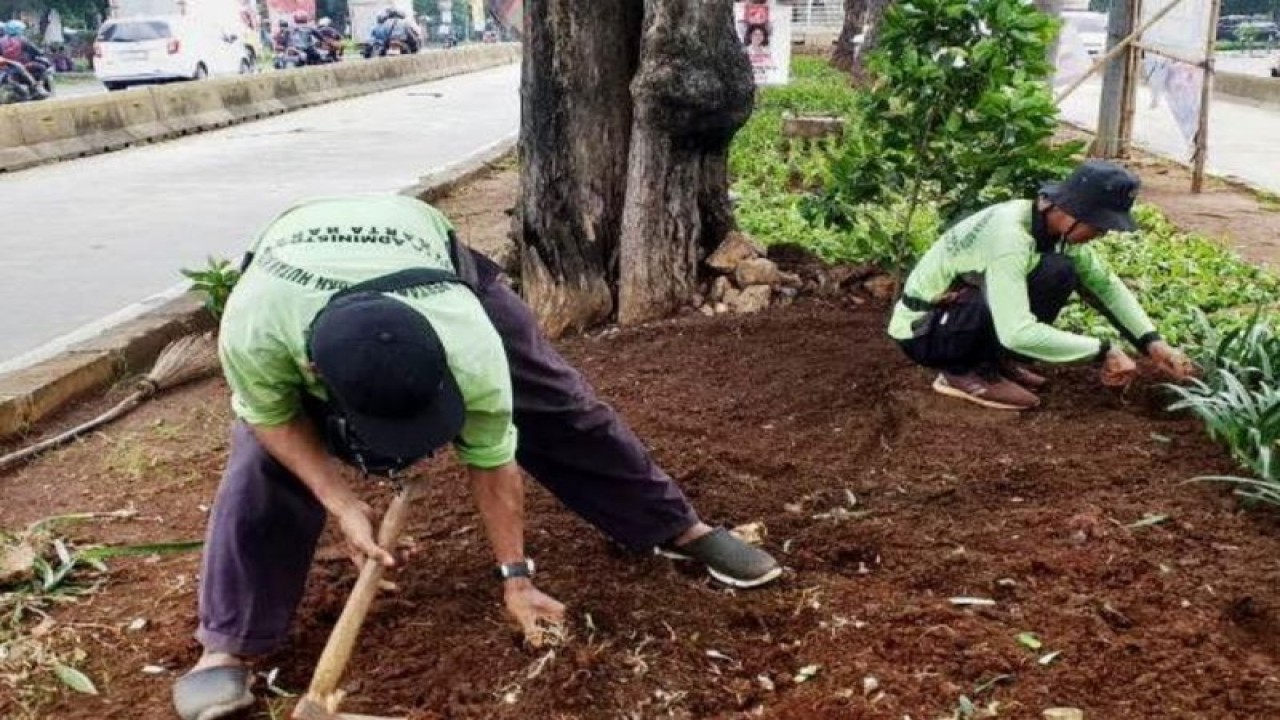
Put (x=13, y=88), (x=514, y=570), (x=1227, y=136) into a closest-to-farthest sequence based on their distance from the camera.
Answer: (x=514, y=570) → (x=1227, y=136) → (x=13, y=88)

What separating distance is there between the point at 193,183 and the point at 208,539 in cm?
869

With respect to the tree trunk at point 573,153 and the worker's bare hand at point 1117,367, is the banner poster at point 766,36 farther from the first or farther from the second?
the worker's bare hand at point 1117,367

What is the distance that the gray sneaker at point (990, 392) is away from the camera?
4.03 meters

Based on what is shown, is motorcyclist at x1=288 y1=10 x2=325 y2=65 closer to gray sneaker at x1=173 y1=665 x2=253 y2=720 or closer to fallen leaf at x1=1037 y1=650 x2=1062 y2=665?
gray sneaker at x1=173 y1=665 x2=253 y2=720

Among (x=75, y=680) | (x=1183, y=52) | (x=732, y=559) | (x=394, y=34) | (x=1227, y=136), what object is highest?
(x=1183, y=52)

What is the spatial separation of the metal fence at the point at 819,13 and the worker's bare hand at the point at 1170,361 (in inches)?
1544

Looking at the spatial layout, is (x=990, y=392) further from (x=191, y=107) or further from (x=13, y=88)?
(x=13, y=88)

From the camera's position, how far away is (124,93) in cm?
1373

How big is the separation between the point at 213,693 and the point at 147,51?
2187 centimetres

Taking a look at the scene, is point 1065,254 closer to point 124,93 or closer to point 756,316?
point 756,316

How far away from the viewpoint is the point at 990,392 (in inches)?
159

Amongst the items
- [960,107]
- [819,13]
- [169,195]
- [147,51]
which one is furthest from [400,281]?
[819,13]

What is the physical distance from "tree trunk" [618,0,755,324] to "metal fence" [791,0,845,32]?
38.0m

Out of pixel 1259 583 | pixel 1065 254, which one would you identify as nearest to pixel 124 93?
pixel 1065 254
